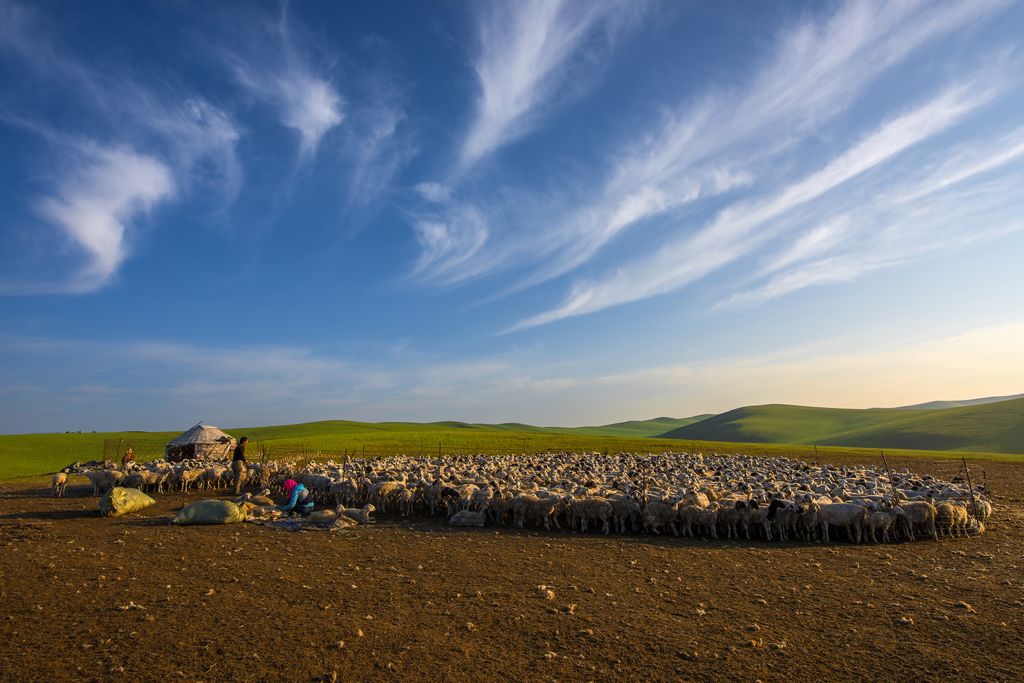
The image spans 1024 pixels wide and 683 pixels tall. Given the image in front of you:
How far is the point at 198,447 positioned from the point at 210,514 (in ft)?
97.1

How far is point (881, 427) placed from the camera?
315 ft

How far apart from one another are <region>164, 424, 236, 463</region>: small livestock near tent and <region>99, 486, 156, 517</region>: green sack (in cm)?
2337

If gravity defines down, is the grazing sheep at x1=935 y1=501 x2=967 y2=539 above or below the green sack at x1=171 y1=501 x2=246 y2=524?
below

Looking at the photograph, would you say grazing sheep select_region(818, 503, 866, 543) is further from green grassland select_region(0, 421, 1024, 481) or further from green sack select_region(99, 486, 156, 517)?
green grassland select_region(0, 421, 1024, 481)

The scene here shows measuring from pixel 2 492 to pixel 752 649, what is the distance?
104 ft

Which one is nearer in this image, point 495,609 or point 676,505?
point 495,609

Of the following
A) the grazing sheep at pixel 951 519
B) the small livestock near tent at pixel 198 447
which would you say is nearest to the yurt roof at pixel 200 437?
the small livestock near tent at pixel 198 447

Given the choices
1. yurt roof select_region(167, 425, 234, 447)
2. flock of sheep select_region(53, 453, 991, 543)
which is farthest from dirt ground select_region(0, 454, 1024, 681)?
yurt roof select_region(167, 425, 234, 447)

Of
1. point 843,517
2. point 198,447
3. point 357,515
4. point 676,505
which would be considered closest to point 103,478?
point 357,515

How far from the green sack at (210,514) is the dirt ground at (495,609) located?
4.98 ft

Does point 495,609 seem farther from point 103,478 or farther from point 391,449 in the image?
point 391,449

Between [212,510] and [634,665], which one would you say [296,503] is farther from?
[634,665]

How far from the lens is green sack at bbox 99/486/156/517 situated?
671 inches

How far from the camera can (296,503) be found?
58.4ft
